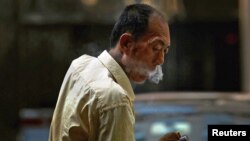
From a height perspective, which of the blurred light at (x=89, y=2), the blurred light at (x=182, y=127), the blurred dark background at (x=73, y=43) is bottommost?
the blurred light at (x=182, y=127)

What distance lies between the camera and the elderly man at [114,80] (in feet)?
5.98

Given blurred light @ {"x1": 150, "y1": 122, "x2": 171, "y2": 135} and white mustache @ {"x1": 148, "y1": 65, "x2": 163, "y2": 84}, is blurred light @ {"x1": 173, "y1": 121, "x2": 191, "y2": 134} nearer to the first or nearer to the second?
blurred light @ {"x1": 150, "y1": 122, "x2": 171, "y2": 135}

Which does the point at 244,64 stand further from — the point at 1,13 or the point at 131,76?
the point at 131,76

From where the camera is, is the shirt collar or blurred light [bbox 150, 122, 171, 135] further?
blurred light [bbox 150, 122, 171, 135]

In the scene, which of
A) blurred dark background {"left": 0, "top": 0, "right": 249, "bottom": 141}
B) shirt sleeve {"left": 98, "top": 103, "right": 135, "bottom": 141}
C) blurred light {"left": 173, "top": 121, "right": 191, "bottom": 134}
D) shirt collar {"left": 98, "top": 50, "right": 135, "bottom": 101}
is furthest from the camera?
blurred dark background {"left": 0, "top": 0, "right": 249, "bottom": 141}

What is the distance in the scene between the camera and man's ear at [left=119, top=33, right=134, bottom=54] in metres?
1.97

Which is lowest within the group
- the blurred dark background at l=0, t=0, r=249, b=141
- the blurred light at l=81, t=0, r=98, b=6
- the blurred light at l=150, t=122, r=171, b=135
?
the blurred light at l=150, t=122, r=171, b=135

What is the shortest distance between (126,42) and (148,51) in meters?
0.07

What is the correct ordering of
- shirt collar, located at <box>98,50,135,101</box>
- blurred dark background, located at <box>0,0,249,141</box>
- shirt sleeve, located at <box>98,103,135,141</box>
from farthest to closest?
blurred dark background, located at <box>0,0,249,141</box> < shirt collar, located at <box>98,50,135,101</box> < shirt sleeve, located at <box>98,103,135,141</box>

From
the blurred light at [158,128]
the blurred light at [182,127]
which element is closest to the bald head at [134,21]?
the blurred light at [182,127]

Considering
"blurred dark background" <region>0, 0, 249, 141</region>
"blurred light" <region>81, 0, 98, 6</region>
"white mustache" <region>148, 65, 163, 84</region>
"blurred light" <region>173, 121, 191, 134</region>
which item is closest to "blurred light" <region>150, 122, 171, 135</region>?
"blurred light" <region>173, 121, 191, 134</region>

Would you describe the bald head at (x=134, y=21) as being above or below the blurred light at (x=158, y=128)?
above

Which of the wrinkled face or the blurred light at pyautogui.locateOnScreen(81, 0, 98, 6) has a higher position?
the blurred light at pyautogui.locateOnScreen(81, 0, 98, 6)

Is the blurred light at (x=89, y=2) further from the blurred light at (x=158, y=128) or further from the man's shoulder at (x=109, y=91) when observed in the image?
the man's shoulder at (x=109, y=91)
